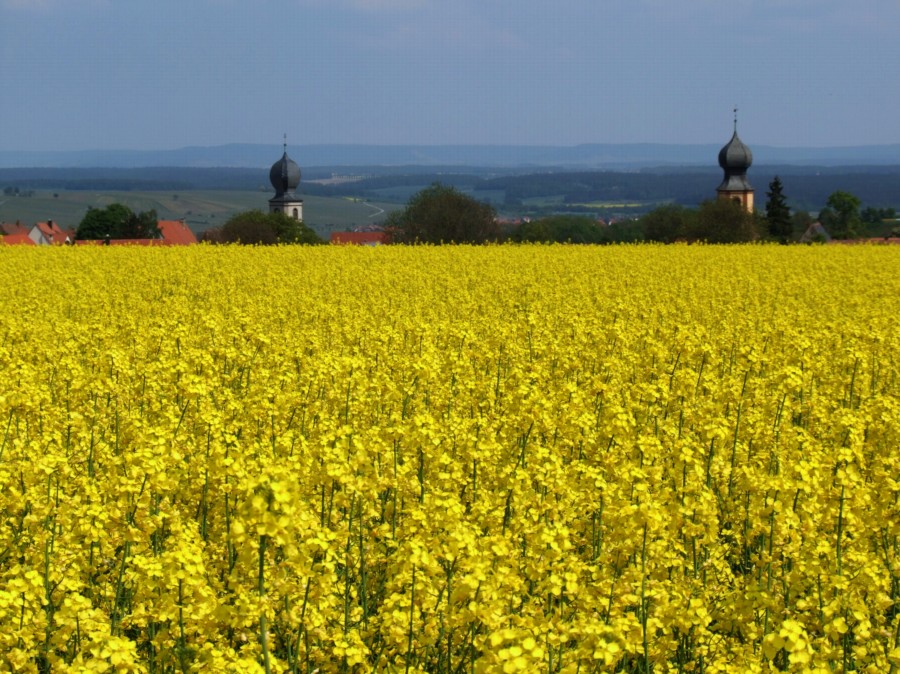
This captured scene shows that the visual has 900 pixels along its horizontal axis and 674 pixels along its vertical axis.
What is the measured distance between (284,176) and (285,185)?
3.68 ft

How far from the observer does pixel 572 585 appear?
15.9ft

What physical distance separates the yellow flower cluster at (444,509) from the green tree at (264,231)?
126ft

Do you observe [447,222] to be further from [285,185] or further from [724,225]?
[285,185]

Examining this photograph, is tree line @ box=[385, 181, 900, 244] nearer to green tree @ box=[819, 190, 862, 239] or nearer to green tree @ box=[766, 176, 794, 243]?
green tree @ box=[766, 176, 794, 243]

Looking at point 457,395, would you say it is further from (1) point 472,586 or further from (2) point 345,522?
(1) point 472,586

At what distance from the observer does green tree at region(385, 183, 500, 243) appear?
177ft

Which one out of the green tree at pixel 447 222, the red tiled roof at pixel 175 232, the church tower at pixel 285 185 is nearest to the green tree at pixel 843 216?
the church tower at pixel 285 185

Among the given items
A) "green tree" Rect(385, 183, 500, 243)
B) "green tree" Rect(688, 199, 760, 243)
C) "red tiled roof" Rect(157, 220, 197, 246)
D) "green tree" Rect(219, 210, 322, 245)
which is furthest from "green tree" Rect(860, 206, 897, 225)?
"green tree" Rect(385, 183, 500, 243)

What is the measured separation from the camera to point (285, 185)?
12794cm

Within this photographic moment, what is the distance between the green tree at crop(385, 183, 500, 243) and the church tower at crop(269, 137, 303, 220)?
7139 centimetres

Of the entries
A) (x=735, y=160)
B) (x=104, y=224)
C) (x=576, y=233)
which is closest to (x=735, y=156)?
(x=735, y=160)

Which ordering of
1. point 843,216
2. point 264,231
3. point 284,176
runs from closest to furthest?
1. point 264,231
2. point 843,216
3. point 284,176

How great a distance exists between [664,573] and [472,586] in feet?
6.21

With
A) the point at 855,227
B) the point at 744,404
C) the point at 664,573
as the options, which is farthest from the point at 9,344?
the point at 855,227
